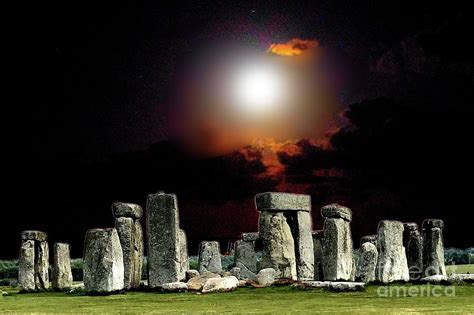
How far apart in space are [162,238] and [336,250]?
4.89m

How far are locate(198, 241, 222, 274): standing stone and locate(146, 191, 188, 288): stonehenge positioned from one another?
8.42m

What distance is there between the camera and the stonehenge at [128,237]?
896 inches

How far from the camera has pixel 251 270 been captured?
96.9 ft

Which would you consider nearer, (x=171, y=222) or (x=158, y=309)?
(x=158, y=309)

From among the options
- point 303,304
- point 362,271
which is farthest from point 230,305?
point 362,271

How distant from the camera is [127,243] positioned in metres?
22.8

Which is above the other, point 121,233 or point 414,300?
point 121,233

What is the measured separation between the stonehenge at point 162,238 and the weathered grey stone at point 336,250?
166 inches

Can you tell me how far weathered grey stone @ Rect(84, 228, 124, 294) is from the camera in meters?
20.8

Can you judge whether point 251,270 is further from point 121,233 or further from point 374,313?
point 374,313

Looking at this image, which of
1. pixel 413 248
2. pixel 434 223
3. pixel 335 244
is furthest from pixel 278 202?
pixel 434 223

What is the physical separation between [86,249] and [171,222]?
2.73m

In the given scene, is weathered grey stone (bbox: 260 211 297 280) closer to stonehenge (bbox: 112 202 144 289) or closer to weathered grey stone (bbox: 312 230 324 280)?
weathered grey stone (bbox: 312 230 324 280)

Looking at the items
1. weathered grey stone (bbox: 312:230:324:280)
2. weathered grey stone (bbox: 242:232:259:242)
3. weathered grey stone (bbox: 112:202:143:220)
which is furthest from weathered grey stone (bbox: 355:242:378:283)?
weathered grey stone (bbox: 112:202:143:220)
